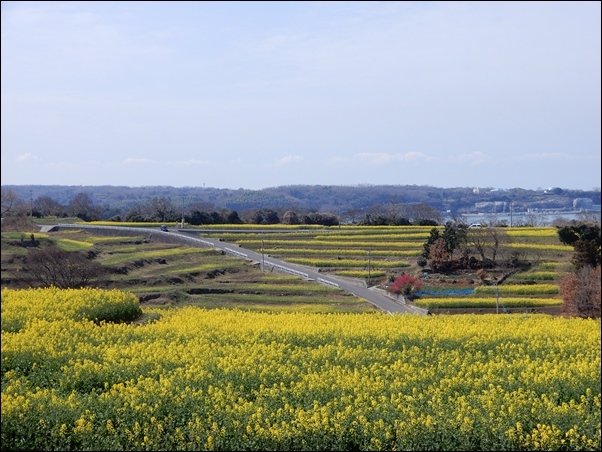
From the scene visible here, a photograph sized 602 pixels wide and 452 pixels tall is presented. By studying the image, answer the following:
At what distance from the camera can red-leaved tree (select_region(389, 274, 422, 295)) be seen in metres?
25.0

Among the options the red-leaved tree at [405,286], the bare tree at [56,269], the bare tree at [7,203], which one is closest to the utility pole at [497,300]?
the red-leaved tree at [405,286]

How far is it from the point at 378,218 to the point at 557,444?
3107 centimetres

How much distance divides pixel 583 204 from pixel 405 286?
23.2 feet

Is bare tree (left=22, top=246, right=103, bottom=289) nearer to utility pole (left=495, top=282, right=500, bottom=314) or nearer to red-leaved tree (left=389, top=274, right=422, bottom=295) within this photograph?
red-leaved tree (left=389, top=274, right=422, bottom=295)

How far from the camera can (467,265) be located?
95.6 feet

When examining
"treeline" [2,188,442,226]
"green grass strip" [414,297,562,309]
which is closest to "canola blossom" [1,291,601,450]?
"green grass strip" [414,297,562,309]

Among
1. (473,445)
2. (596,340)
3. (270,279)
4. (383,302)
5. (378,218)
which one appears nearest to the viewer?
(473,445)

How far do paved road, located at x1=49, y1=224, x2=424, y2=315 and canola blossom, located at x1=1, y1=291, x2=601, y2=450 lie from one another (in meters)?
8.56

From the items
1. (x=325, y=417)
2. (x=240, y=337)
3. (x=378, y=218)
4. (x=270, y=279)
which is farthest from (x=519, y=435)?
(x=378, y=218)

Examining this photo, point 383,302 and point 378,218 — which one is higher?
point 378,218

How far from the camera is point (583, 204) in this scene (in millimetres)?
25469

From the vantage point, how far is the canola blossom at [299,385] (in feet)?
28.5

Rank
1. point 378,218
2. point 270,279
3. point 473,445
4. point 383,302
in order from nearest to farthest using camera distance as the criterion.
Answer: point 473,445, point 383,302, point 270,279, point 378,218

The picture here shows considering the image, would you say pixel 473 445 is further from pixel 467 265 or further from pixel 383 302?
pixel 467 265
